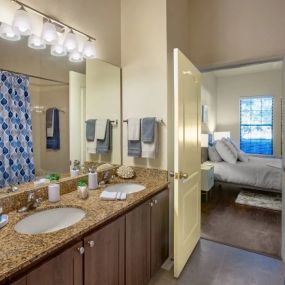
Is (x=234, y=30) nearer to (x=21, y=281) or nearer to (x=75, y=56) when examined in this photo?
(x=75, y=56)

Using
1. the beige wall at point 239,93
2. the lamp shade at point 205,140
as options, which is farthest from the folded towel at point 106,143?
the beige wall at point 239,93

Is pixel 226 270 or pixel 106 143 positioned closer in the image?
pixel 226 270

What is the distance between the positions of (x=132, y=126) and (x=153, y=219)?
92 cm

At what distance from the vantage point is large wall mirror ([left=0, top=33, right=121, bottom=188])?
1470 millimetres

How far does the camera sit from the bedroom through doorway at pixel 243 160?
2.90 m

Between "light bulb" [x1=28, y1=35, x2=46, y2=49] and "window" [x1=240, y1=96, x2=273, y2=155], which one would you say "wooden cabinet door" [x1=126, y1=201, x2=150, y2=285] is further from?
"window" [x1=240, y1=96, x2=273, y2=155]

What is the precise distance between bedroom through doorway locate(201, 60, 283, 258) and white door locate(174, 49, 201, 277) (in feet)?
2.12

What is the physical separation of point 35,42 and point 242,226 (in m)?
3.12

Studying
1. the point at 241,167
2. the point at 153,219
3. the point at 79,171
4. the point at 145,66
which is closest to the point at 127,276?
the point at 153,219

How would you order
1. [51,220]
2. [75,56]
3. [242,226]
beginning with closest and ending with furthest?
[51,220] < [75,56] < [242,226]

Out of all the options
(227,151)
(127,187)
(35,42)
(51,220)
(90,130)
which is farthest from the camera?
(227,151)

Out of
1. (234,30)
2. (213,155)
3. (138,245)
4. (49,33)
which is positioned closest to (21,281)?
(138,245)

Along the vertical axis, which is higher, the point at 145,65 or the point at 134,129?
the point at 145,65

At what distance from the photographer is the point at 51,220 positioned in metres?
1.43
